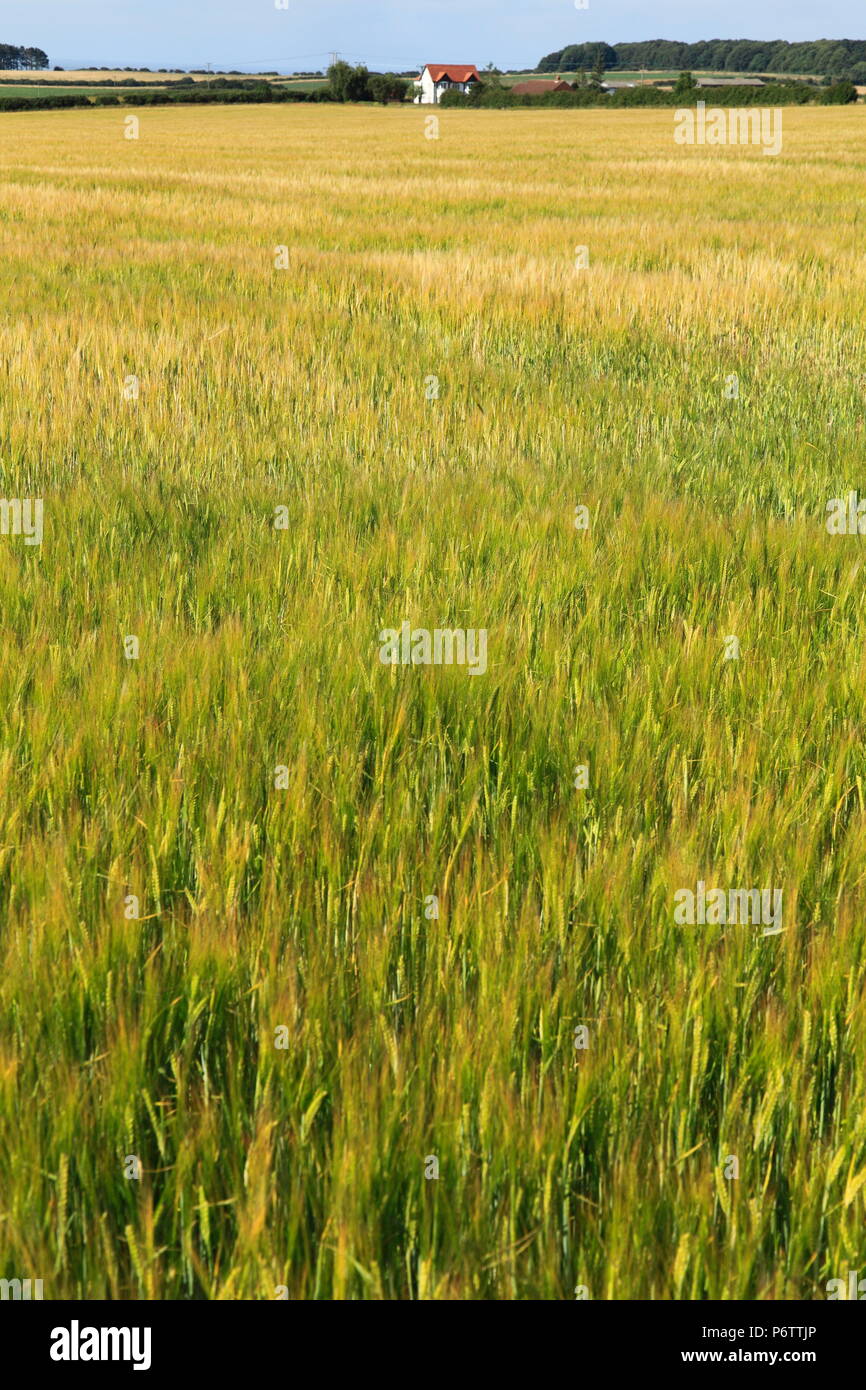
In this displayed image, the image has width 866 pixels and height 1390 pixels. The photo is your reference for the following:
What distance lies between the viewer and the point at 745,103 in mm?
58781

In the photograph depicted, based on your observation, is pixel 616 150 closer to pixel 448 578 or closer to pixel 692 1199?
pixel 448 578

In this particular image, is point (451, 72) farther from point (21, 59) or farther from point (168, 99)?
point (21, 59)

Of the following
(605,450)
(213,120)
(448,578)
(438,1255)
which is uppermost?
(213,120)

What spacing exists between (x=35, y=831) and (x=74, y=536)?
5.26 feet

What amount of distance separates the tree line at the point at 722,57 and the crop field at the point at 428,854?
13400cm

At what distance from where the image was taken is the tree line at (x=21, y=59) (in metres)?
140

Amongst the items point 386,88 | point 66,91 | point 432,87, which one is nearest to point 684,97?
point 386,88

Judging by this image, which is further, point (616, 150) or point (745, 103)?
point (745, 103)

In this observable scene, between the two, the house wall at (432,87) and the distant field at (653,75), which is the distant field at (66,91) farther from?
the distant field at (653,75)

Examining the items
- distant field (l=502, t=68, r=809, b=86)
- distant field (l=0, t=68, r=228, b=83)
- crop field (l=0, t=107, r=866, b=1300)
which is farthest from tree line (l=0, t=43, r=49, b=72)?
crop field (l=0, t=107, r=866, b=1300)

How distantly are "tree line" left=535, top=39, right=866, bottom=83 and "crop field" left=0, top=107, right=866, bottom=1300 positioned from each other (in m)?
134

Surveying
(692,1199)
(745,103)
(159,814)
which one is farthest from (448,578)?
(745,103)

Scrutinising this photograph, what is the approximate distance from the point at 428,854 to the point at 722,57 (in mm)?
162857

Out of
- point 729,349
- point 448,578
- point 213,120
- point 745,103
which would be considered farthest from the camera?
point 745,103
